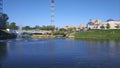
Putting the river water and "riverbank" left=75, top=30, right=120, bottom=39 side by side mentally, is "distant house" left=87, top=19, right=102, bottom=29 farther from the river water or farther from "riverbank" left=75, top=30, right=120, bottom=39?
the river water

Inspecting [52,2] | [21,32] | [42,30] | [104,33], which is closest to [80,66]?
[104,33]

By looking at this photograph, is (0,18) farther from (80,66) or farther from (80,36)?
(80,66)

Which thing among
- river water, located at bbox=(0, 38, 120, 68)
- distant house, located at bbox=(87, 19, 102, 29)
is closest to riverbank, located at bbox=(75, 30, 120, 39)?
distant house, located at bbox=(87, 19, 102, 29)

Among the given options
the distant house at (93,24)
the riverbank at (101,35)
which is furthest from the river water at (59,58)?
the distant house at (93,24)

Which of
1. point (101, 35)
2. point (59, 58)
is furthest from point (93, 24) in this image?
point (59, 58)

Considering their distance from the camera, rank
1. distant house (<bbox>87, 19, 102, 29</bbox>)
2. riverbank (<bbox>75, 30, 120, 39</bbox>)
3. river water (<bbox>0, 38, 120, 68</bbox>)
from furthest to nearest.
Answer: distant house (<bbox>87, 19, 102, 29</bbox>), riverbank (<bbox>75, 30, 120, 39</bbox>), river water (<bbox>0, 38, 120, 68</bbox>)

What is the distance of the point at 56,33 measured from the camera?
496 ft

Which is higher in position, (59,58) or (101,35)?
(101,35)

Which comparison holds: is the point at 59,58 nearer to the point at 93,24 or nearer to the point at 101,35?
the point at 101,35

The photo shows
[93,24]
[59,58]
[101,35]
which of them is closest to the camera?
[59,58]

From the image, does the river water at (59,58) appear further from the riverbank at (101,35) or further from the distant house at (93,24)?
the distant house at (93,24)

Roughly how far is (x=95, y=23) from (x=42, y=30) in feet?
145

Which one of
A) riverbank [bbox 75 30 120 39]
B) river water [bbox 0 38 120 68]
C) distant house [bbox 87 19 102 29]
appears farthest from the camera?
distant house [bbox 87 19 102 29]

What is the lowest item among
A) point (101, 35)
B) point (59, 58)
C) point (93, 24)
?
point (59, 58)
